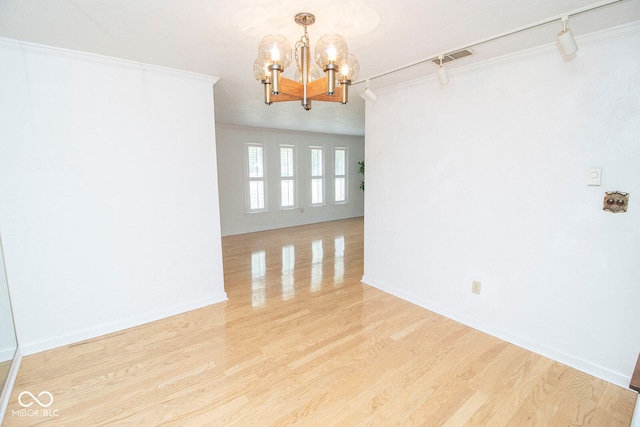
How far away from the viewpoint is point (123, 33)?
193 centimetres

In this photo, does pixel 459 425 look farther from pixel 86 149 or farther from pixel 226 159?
pixel 226 159

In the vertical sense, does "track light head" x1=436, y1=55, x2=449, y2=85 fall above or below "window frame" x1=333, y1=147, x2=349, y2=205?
above

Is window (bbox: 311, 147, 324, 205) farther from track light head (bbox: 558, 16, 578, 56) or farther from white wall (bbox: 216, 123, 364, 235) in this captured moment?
track light head (bbox: 558, 16, 578, 56)

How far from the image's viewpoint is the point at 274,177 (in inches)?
275

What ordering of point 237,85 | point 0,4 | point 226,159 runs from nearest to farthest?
1. point 0,4
2. point 237,85
3. point 226,159

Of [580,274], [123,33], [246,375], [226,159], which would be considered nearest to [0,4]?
[123,33]

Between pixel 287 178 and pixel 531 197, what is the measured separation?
553 centimetres

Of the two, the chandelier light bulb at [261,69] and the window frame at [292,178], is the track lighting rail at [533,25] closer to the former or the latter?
the chandelier light bulb at [261,69]

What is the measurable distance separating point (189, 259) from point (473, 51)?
2957 mm

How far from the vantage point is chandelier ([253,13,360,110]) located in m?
1.43

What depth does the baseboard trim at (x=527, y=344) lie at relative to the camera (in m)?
1.98

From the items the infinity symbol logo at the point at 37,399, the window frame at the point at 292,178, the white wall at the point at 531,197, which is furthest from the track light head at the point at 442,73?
the window frame at the point at 292,178

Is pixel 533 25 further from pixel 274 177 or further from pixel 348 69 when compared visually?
pixel 274 177

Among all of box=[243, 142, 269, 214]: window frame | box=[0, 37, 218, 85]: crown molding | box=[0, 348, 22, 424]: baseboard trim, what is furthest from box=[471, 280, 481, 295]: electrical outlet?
box=[243, 142, 269, 214]: window frame
